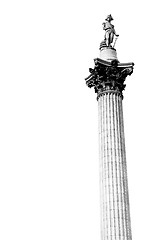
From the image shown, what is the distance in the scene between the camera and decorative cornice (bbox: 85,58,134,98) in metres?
29.2

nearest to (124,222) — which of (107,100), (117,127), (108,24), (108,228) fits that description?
(108,228)

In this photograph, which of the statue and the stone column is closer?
the stone column

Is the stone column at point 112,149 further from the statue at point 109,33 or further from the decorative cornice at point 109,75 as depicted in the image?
the statue at point 109,33

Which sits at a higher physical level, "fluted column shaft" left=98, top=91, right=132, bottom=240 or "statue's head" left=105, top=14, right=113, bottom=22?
"statue's head" left=105, top=14, right=113, bottom=22

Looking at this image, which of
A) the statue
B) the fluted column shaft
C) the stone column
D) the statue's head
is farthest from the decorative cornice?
the statue's head

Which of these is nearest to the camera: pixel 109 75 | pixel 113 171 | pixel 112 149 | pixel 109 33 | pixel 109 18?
pixel 113 171

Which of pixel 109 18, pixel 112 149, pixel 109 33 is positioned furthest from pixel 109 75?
pixel 109 18

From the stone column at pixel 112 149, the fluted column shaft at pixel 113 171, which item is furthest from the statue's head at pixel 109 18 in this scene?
the fluted column shaft at pixel 113 171

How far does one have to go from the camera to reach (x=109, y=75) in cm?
2936

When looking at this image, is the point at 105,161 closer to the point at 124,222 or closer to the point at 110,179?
the point at 110,179

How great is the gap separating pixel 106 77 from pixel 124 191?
750 centimetres

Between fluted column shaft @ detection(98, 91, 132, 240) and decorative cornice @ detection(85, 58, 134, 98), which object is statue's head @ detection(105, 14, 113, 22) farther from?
fluted column shaft @ detection(98, 91, 132, 240)

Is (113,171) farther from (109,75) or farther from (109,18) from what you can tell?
(109,18)

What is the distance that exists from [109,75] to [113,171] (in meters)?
6.39
